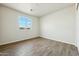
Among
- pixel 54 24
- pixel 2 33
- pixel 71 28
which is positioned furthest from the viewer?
pixel 54 24

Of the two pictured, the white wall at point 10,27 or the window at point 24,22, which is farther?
the window at point 24,22

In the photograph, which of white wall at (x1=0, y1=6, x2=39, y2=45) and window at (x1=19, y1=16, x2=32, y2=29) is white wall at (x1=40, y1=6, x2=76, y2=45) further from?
white wall at (x1=0, y1=6, x2=39, y2=45)

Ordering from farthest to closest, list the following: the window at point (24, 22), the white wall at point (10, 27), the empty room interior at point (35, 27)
→ the window at point (24, 22) → the white wall at point (10, 27) → the empty room interior at point (35, 27)

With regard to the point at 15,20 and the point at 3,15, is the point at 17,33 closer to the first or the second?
the point at 15,20

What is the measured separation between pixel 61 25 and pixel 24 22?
7.67 feet

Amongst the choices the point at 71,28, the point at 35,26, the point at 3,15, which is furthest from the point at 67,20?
the point at 3,15

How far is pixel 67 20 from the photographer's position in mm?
4398

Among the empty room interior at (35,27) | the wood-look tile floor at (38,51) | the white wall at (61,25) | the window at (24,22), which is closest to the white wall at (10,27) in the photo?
the empty room interior at (35,27)

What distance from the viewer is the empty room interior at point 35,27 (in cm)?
352

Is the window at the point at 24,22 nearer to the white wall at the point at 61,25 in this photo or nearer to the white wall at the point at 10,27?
the white wall at the point at 10,27

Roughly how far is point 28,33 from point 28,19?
3.20ft

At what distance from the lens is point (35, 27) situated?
646 cm

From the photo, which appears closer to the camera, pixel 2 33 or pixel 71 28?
pixel 2 33

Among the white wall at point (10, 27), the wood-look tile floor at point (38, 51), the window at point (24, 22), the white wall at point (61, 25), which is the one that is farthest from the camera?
the window at point (24, 22)
